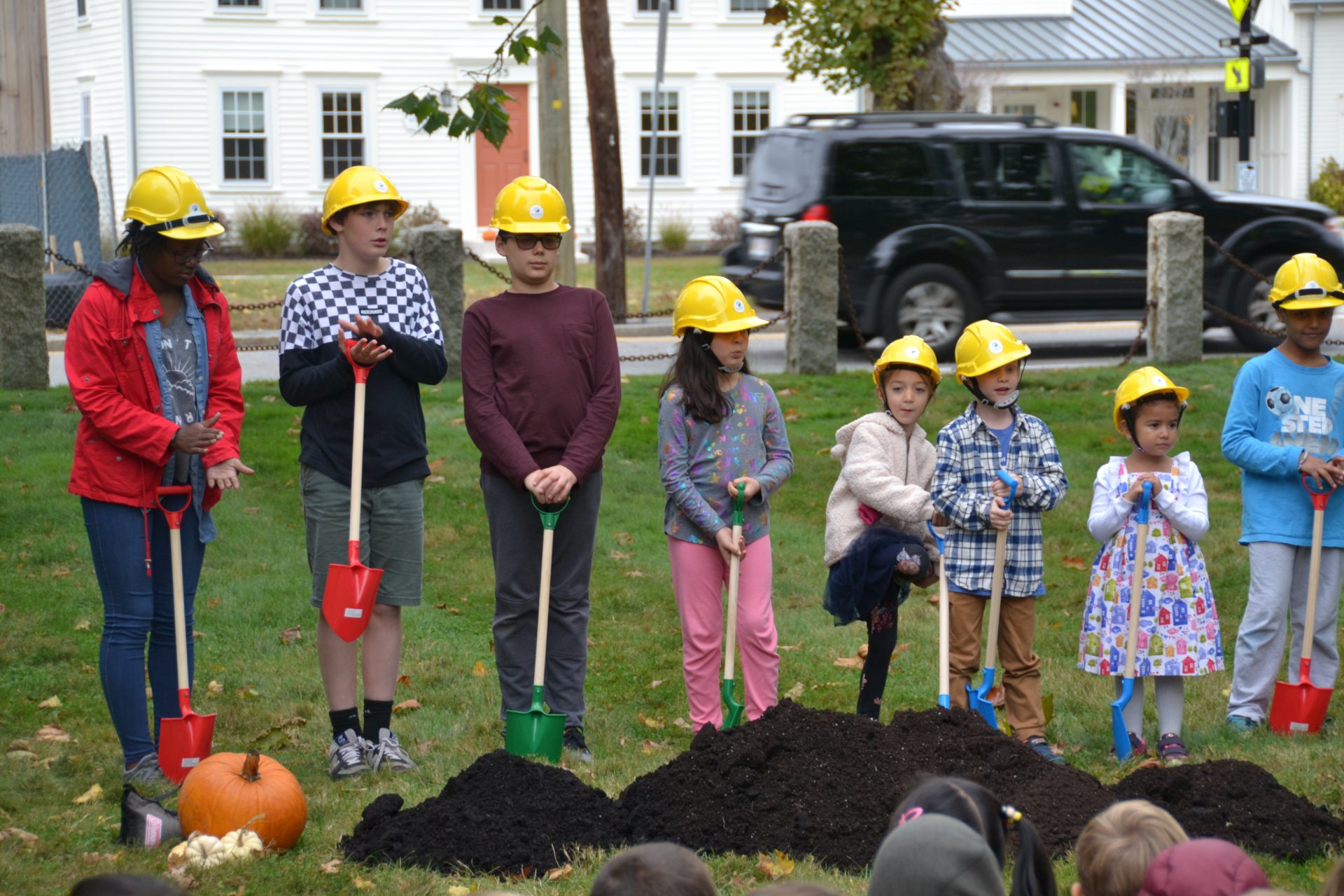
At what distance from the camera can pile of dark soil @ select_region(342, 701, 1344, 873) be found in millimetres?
4594

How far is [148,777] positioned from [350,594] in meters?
0.93

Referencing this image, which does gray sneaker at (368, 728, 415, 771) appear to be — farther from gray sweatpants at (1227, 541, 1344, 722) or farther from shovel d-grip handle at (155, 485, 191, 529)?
gray sweatpants at (1227, 541, 1344, 722)

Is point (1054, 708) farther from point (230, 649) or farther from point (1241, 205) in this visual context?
point (1241, 205)

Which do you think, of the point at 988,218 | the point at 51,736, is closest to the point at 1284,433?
the point at 51,736

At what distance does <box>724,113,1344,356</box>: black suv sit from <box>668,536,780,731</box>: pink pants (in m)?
8.68

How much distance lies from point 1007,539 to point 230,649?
383 centimetres

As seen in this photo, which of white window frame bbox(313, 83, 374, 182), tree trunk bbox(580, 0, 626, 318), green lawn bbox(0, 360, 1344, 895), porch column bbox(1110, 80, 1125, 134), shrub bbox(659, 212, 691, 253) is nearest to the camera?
green lawn bbox(0, 360, 1344, 895)

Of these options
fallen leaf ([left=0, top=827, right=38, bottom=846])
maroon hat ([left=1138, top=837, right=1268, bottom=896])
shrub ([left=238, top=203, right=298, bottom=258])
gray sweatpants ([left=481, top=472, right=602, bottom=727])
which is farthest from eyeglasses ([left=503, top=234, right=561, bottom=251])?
shrub ([left=238, top=203, right=298, bottom=258])

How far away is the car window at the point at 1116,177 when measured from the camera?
48.9 feet

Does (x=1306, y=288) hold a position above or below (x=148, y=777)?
above

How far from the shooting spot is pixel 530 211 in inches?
218

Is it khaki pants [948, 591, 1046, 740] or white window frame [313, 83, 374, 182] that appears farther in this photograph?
white window frame [313, 83, 374, 182]

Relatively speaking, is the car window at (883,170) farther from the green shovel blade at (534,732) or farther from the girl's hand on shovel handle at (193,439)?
the girl's hand on shovel handle at (193,439)

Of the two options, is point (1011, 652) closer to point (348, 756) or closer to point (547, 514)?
point (547, 514)
